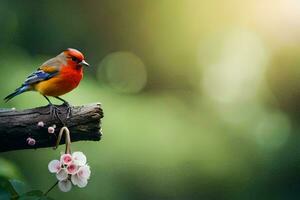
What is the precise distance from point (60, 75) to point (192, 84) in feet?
11.3

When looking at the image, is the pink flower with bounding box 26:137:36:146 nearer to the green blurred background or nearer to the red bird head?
the red bird head

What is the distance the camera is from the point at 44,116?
122 centimetres

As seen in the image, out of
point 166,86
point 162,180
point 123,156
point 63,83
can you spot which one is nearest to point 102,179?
point 123,156

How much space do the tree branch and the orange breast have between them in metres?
0.04

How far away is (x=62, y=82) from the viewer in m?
1.23

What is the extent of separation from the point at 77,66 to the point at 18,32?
2.87 metres

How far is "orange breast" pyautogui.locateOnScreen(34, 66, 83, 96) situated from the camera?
3.97 ft

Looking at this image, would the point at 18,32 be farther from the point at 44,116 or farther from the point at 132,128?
the point at 44,116

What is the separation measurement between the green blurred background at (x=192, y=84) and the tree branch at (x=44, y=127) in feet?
9.44

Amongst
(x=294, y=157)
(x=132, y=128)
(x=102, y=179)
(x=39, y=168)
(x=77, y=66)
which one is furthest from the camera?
(x=294, y=157)

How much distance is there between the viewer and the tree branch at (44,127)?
120 centimetres

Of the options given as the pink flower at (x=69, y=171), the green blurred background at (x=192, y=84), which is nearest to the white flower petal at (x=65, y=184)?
the pink flower at (x=69, y=171)

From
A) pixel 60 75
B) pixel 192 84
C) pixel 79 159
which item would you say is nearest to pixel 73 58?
pixel 60 75

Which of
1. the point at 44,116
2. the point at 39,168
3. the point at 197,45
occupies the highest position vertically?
the point at 197,45
